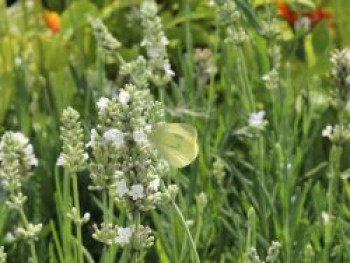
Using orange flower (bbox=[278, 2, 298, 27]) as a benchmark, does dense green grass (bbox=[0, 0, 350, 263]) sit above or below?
below

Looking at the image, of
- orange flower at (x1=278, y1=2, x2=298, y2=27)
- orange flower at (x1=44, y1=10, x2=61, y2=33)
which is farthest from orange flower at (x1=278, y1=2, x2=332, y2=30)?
orange flower at (x1=44, y1=10, x2=61, y2=33)

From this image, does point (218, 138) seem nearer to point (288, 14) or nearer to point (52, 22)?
point (288, 14)

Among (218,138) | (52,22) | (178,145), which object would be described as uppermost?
(52,22)

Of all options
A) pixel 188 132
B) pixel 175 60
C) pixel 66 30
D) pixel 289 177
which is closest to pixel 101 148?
pixel 188 132

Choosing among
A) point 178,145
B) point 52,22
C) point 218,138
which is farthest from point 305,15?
point 178,145

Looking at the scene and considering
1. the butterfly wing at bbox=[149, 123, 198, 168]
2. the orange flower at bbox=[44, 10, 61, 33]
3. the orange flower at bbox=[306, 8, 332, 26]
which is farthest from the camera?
the orange flower at bbox=[44, 10, 61, 33]

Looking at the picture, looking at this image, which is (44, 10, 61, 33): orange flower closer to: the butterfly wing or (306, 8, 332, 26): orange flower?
(306, 8, 332, 26): orange flower

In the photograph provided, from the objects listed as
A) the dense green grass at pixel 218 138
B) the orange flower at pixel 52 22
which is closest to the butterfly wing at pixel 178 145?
the dense green grass at pixel 218 138

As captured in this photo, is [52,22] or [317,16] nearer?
[317,16]
